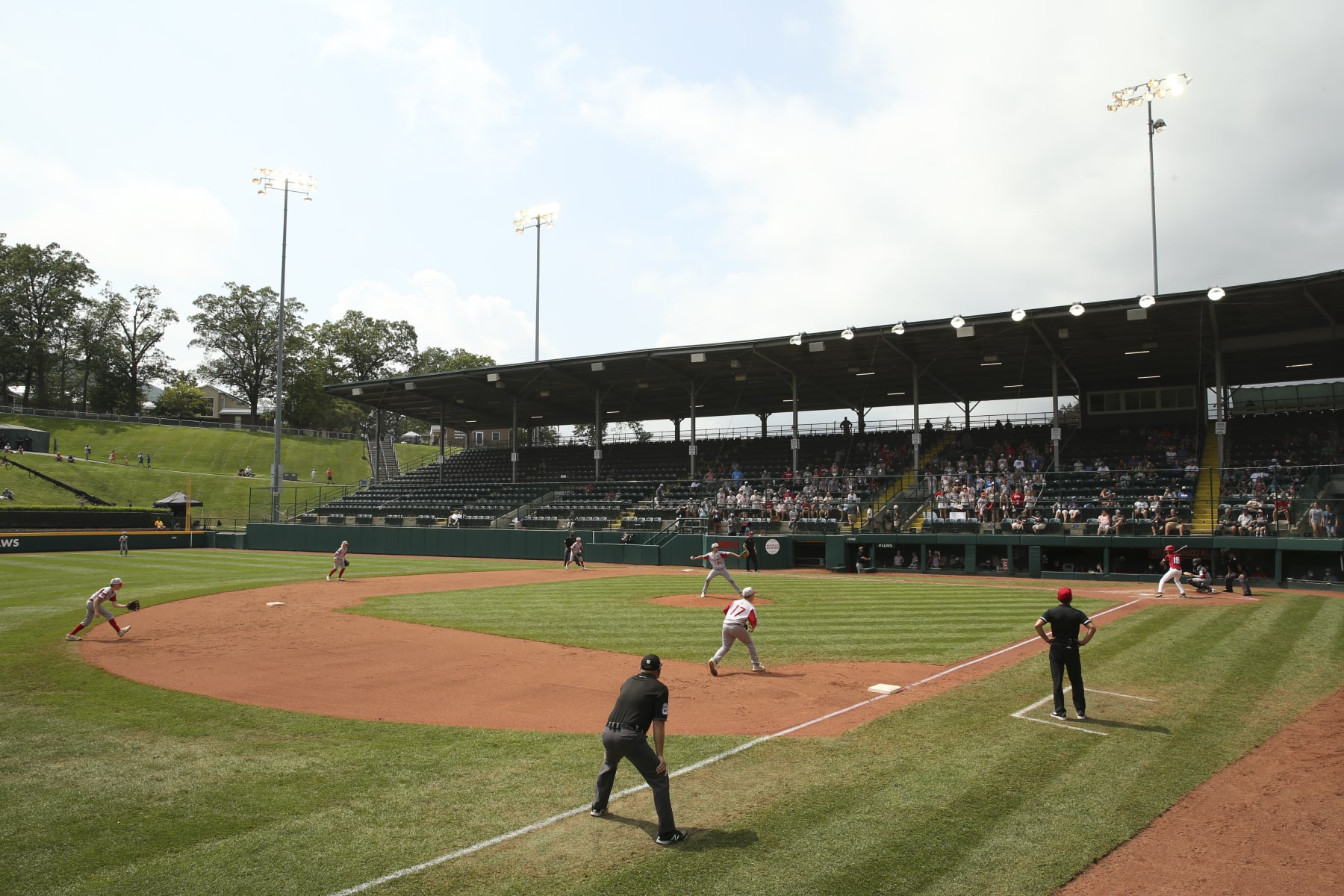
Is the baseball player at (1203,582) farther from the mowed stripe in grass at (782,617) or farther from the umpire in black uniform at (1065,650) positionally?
the umpire in black uniform at (1065,650)

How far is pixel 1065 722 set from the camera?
1041 centimetres

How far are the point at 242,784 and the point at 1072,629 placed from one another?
34.1 ft

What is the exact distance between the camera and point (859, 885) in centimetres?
601

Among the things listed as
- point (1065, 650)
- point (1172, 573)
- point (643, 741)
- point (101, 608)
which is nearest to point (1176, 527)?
point (1172, 573)

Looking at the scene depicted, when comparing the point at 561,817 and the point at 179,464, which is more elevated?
the point at 179,464

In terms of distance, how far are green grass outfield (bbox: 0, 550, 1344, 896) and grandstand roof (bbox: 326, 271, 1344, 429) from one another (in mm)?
21745

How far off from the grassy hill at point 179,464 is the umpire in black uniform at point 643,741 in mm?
62473

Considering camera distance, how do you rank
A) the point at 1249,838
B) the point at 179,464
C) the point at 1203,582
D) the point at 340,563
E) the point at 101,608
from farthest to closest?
1. the point at 179,464
2. the point at 340,563
3. the point at 1203,582
4. the point at 101,608
5. the point at 1249,838

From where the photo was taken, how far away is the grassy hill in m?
61.9

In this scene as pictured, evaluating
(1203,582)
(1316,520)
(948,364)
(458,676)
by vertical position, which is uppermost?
(948,364)

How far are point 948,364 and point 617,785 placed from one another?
38294mm

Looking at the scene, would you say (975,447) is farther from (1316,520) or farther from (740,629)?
(740,629)

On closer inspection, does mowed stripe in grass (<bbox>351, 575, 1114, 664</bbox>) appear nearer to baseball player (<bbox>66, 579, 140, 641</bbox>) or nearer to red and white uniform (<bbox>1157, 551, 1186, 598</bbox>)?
red and white uniform (<bbox>1157, 551, 1186, 598</bbox>)

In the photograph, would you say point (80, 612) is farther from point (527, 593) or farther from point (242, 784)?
point (242, 784)
